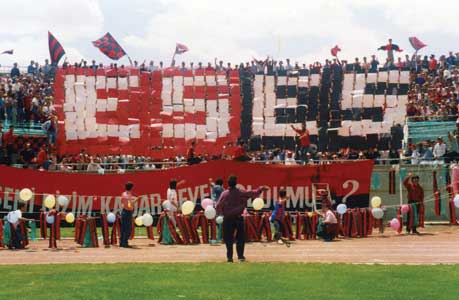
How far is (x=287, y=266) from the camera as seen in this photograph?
17297 millimetres

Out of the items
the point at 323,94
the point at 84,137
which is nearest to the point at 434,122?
the point at 323,94

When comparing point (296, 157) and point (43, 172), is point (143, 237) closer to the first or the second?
point (43, 172)

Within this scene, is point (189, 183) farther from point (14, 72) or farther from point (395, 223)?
point (14, 72)

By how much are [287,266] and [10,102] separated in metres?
24.4

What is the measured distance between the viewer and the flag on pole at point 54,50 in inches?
1793

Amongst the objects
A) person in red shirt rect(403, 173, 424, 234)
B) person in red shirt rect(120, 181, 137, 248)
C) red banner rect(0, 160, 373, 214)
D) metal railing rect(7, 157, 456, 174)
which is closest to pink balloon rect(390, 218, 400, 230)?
person in red shirt rect(403, 173, 424, 234)

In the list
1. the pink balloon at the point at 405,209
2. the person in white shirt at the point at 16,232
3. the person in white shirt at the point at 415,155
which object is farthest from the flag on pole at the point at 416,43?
the person in white shirt at the point at 16,232

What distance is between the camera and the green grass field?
1347 cm

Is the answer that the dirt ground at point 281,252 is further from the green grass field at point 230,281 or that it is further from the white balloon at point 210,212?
the green grass field at point 230,281

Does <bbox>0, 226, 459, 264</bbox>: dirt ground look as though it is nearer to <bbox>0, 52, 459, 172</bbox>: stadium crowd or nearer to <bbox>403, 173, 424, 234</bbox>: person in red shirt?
<bbox>403, 173, 424, 234</bbox>: person in red shirt

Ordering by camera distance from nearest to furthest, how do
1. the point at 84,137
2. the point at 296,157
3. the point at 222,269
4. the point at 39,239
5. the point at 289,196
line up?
the point at 222,269 → the point at 39,239 → the point at 289,196 → the point at 296,157 → the point at 84,137

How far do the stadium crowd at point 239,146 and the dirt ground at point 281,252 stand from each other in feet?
21.6

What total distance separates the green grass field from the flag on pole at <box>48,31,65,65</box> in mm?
28764

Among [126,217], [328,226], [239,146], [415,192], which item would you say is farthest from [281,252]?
[239,146]
